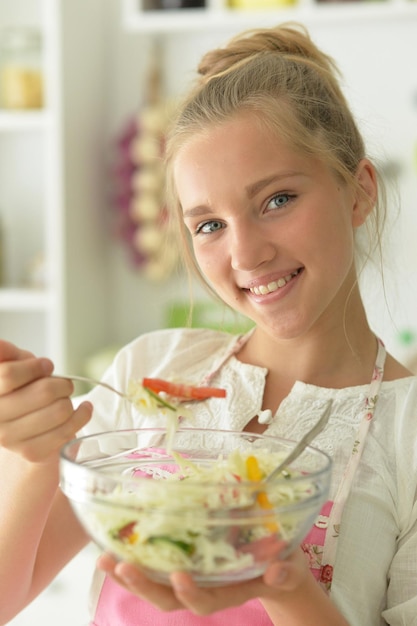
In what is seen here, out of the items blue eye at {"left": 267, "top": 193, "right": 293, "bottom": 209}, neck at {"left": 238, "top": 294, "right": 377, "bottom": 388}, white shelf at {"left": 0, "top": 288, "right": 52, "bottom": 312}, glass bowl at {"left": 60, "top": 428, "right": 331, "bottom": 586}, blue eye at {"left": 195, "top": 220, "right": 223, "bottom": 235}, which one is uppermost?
blue eye at {"left": 267, "top": 193, "right": 293, "bottom": 209}

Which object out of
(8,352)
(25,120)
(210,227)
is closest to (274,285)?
(210,227)

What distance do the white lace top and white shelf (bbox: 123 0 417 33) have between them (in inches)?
59.0

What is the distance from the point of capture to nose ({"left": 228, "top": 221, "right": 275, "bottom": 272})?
1054 mm

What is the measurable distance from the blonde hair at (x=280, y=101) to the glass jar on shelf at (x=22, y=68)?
57.7 inches

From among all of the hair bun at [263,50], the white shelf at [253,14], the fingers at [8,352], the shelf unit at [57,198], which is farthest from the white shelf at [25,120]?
the fingers at [8,352]

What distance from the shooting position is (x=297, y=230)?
1.06 metres

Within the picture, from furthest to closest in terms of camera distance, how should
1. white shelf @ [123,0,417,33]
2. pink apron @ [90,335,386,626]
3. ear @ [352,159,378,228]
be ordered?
white shelf @ [123,0,417,33], ear @ [352,159,378,228], pink apron @ [90,335,386,626]

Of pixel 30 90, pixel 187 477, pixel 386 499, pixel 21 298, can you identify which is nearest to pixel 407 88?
pixel 30 90

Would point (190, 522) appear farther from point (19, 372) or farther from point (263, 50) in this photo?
point (263, 50)

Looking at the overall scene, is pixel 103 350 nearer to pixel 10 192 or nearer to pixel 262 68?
pixel 10 192

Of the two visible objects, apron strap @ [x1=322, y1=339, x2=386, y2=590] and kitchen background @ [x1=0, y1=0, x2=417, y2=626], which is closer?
apron strap @ [x1=322, y1=339, x2=386, y2=590]

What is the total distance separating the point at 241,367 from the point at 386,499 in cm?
27

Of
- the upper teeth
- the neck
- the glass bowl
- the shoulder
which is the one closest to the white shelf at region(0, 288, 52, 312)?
the shoulder

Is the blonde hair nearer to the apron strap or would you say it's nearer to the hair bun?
the hair bun
